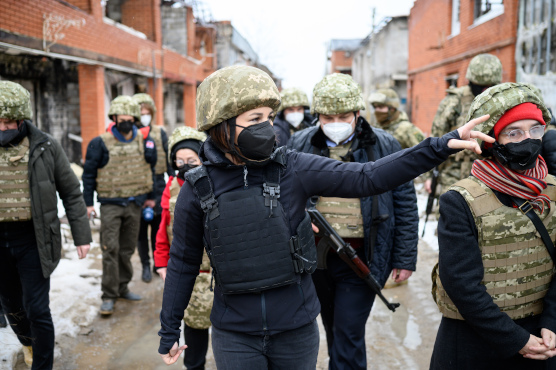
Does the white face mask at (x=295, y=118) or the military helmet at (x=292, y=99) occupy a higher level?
the military helmet at (x=292, y=99)

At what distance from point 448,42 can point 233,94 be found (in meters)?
14.7

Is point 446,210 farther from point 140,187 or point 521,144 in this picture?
point 140,187

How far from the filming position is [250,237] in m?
1.98

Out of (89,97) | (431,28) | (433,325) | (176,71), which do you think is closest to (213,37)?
(176,71)

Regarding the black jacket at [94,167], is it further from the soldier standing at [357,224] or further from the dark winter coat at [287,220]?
the dark winter coat at [287,220]

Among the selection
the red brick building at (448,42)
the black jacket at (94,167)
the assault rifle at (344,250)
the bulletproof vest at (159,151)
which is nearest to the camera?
the assault rifle at (344,250)

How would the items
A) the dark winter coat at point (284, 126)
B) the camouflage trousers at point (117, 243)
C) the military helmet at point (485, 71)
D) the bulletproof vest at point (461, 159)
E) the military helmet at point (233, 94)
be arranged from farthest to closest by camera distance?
1. the dark winter coat at point (284, 126)
2. the camouflage trousers at point (117, 243)
3. the bulletproof vest at point (461, 159)
4. the military helmet at point (485, 71)
5. the military helmet at point (233, 94)

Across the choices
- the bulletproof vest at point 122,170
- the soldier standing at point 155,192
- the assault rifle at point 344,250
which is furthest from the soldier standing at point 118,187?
the assault rifle at point 344,250

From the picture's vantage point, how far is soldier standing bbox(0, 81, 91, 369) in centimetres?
340

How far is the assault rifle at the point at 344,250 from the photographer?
303 cm

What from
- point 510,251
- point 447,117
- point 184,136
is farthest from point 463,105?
point 510,251

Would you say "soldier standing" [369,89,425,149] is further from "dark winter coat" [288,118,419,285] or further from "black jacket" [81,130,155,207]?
"black jacket" [81,130,155,207]

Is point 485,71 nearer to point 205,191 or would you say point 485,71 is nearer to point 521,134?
point 521,134

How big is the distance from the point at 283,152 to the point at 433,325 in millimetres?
3257
